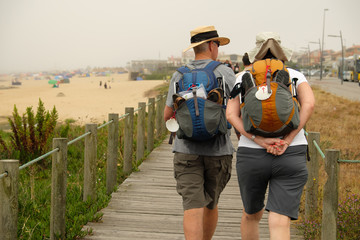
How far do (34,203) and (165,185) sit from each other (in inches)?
84.5

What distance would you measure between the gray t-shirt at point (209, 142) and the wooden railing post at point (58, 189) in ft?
4.68

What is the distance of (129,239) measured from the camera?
527 cm

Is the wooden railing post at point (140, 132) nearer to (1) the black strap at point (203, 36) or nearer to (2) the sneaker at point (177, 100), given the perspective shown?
(1) the black strap at point (203, 36)

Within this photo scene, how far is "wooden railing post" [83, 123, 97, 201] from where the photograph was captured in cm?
623

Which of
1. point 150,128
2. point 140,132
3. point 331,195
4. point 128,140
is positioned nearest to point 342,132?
point 150,128

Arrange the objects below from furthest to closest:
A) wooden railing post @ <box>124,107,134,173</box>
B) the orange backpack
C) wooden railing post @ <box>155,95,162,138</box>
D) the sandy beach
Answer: the sandy beach → wooden railing post @ <box>155,95,162,138</box> → wooden railing post @ <box>124,107,134,173</box> → the orange backpack

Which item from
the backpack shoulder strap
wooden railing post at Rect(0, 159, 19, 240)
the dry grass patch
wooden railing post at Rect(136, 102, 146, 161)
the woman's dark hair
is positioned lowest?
the dry grass patch

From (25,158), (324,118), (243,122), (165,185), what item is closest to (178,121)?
(243,122)

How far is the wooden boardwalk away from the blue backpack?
6.21 feet

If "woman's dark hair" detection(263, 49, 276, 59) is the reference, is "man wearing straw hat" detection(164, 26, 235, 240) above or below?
below

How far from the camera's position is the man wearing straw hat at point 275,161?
3309 mm

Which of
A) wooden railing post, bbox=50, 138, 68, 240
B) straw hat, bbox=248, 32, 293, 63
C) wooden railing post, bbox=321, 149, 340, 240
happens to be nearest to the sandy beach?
wooden railing post, bbox=50, 138, 68, 240

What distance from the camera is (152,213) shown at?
6246mm

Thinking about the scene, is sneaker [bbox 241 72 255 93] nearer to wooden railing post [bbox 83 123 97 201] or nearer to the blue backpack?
the blue backpack
